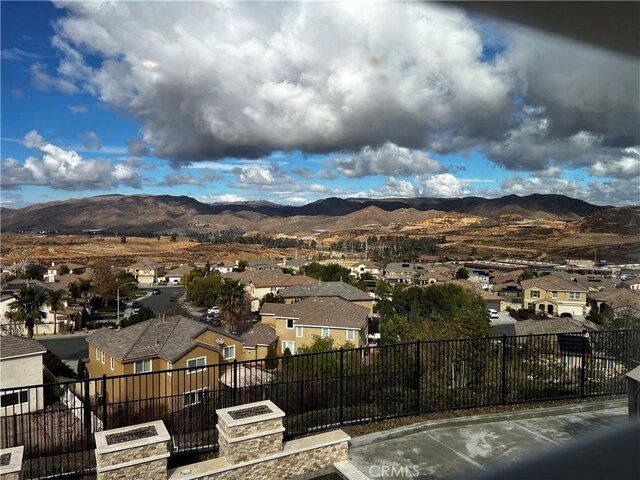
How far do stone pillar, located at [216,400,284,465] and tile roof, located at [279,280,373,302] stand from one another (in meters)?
25.0

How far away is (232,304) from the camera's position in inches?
888

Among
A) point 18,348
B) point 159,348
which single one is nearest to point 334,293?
point 159,348

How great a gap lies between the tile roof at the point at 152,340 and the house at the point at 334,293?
43.8 ft

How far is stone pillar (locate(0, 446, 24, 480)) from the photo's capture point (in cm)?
292

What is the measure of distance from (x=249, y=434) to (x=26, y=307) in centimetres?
2240

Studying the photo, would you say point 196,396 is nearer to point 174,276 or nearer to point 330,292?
point 330,292

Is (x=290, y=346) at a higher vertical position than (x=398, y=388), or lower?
lower

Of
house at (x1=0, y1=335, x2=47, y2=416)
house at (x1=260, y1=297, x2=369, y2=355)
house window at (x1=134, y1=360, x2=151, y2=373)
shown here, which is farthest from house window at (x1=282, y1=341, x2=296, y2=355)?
house at (x1=0, y1=335, x2=47, y2=416)

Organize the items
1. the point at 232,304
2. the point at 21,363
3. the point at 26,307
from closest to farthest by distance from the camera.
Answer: the point at 21,363 → the point at 26,307 → the point at 232,304

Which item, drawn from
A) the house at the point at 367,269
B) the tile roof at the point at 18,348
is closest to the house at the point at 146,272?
the house at the point at 367,269

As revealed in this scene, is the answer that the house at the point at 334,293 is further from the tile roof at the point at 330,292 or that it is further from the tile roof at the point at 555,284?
the tile roof at the point at 555,284

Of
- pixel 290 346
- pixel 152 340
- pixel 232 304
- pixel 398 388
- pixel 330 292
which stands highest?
pixel 398 388

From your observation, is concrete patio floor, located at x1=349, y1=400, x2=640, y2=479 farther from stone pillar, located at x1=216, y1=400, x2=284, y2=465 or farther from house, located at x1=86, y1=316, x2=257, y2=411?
house, located at x1=86, y1=316, x2=257, y2=411

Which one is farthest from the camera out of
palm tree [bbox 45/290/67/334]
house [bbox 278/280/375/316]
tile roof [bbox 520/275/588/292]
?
tile roof [bbox 520/275/588/292]
